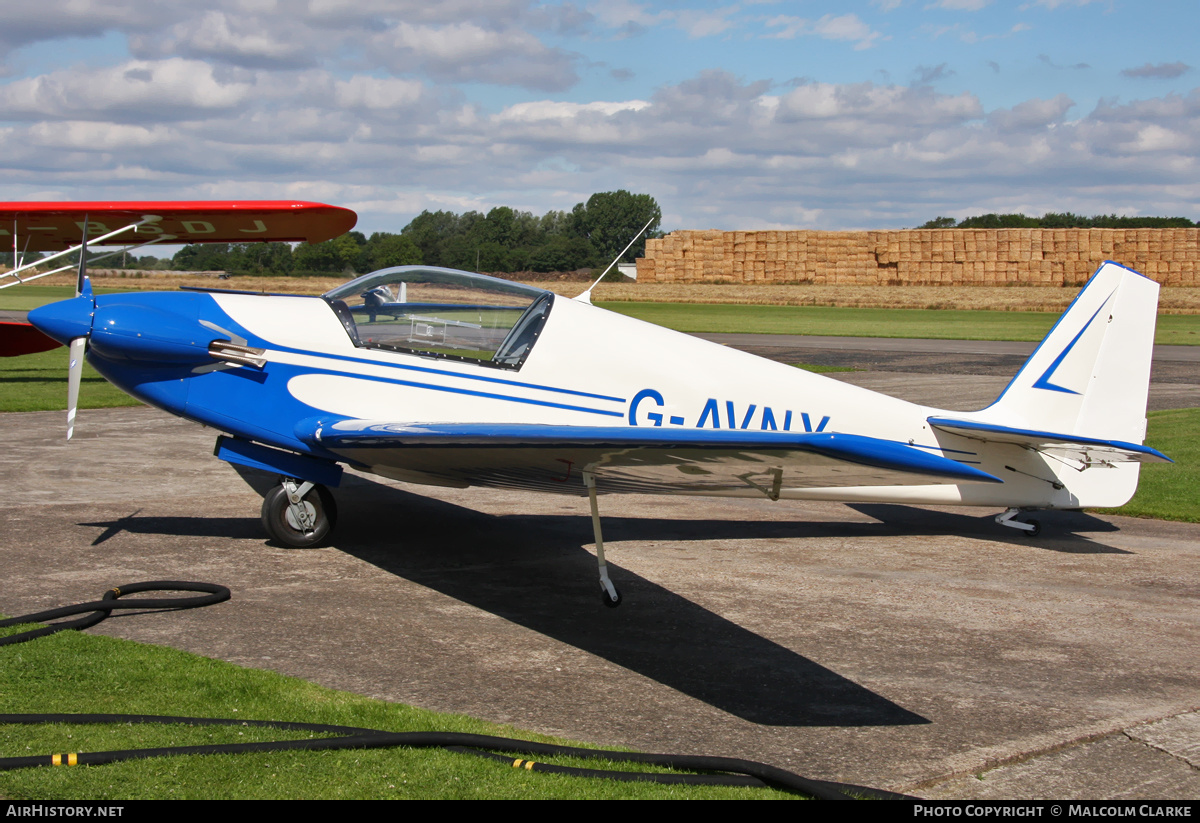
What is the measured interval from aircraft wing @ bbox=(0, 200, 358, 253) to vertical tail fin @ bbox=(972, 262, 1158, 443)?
945 cm

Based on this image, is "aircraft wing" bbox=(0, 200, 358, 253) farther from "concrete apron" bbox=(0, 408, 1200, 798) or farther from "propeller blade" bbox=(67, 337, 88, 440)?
"propeller blade" bbox=(67, 337, 88, 440)

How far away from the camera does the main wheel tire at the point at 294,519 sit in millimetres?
6629

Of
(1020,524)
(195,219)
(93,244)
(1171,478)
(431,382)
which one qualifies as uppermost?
(195,219)

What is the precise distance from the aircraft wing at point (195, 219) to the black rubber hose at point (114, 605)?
833 centimetres

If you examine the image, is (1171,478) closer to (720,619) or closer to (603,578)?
(720,619)

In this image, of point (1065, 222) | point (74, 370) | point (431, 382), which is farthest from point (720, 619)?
point (1065, 222)

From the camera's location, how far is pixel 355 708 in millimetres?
3908

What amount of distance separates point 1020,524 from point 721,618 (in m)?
3.56

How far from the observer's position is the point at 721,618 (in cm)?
546

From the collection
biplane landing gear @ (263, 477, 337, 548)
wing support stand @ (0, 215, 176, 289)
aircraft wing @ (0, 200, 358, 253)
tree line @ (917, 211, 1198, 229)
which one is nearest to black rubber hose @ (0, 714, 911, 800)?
biplane landing gear @ (263, 477, 337, 548)

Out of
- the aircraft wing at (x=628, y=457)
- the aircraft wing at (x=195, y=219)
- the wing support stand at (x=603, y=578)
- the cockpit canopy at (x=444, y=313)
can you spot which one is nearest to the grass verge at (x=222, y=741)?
the aircraft wing at (x=628, y=457)

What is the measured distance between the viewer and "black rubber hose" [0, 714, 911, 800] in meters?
3.25

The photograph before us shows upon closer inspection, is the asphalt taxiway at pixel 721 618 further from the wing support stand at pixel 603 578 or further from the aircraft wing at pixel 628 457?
the aircraft wing at pixel 628 457

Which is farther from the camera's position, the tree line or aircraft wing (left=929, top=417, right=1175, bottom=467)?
the tree line
